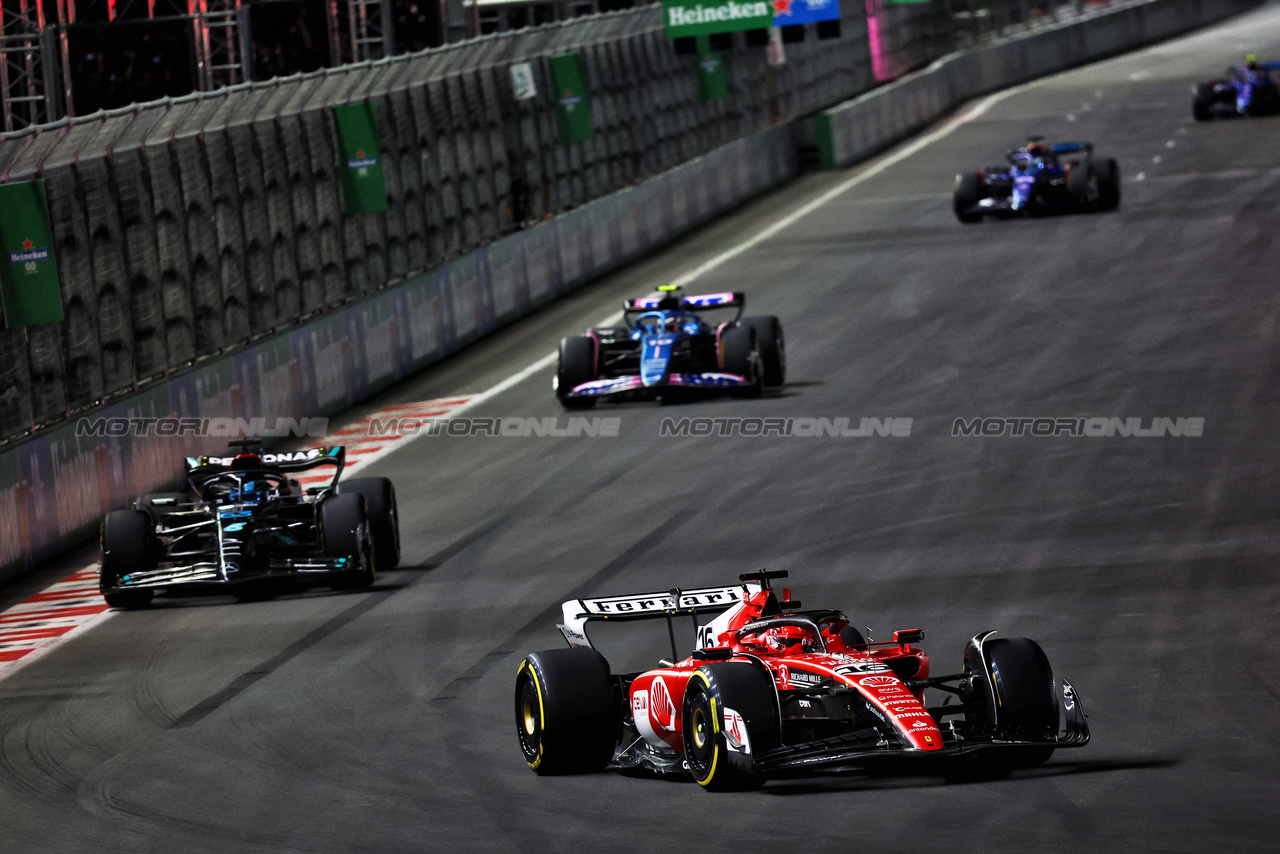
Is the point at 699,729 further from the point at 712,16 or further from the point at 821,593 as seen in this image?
the point at 712,16

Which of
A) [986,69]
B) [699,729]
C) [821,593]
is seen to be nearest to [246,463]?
[821,593]

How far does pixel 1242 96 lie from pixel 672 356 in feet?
93.1

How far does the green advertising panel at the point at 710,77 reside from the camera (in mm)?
43719

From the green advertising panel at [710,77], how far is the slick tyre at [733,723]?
34136mm

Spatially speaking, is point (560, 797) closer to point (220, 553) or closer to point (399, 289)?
point (220, 553)

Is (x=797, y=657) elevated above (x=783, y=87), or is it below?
below

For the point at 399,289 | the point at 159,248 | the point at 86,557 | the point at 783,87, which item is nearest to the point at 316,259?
the point at 399,289

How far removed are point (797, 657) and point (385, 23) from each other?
2905cm

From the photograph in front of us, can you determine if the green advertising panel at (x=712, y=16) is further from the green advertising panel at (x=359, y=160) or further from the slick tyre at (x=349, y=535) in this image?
the slick tyre at (x=349, y=535)

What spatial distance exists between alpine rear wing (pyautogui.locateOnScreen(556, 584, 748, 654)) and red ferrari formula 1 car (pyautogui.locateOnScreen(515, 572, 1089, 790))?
1 centimetres

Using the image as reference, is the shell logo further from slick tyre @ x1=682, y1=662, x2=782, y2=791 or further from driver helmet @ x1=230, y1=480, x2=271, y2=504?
→ driver helmet @ x1=230, y1=480, x2=271, y2=504

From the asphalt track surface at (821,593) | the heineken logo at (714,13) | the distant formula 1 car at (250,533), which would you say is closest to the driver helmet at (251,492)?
the distant formula 1 car at (250,533)

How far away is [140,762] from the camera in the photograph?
40.1ft

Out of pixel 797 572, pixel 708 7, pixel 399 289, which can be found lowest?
pixel 797 572
